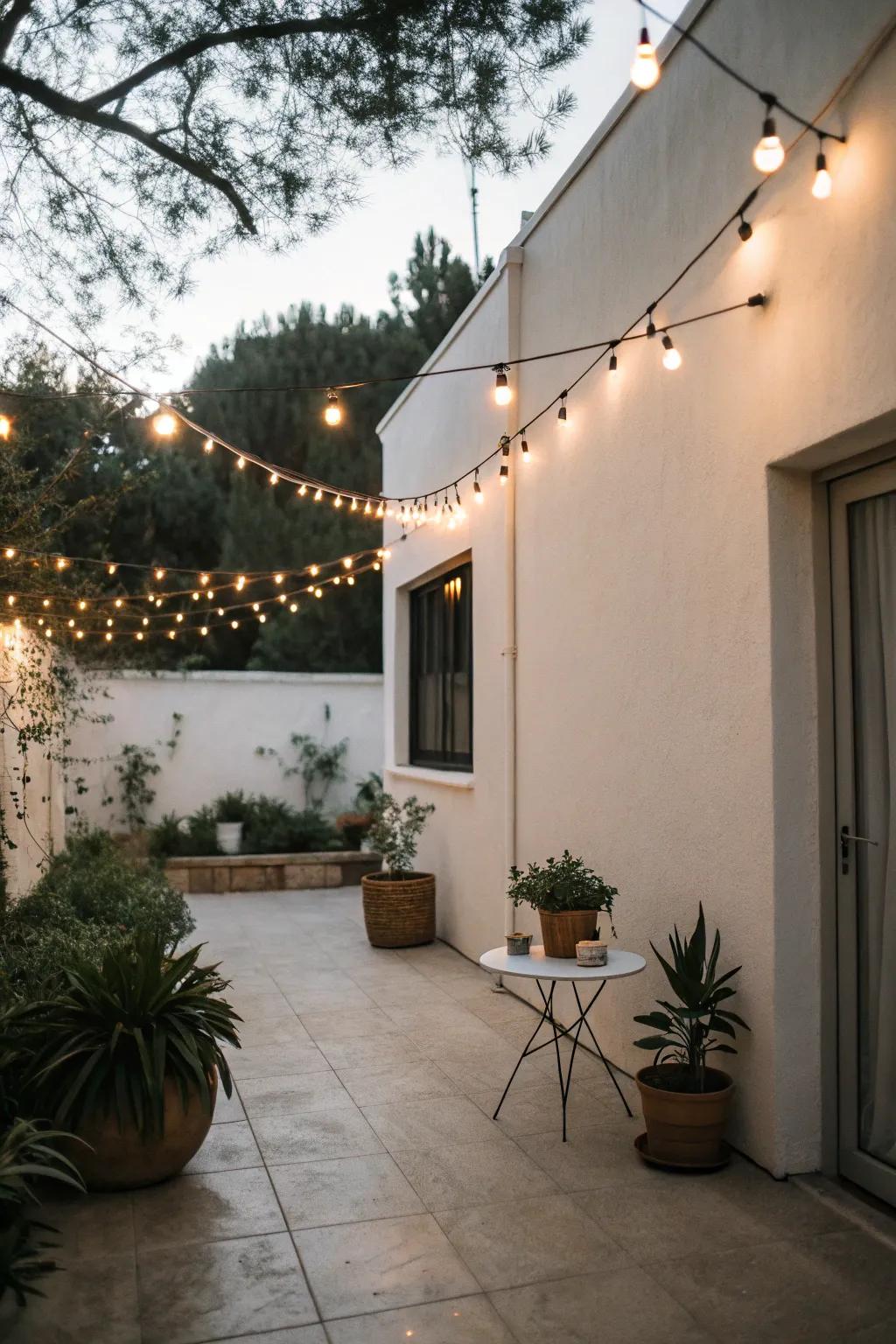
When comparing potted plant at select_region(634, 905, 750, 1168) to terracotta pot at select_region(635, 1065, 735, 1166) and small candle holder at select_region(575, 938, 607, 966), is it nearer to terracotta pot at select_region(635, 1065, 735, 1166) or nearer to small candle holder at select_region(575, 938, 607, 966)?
terracotta pot at select_region(635, 1065, 735, 1166)

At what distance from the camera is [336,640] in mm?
13398

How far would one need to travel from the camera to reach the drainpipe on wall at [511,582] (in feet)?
18.2

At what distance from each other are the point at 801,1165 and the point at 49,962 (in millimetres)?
2909

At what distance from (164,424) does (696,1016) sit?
9.78 ft

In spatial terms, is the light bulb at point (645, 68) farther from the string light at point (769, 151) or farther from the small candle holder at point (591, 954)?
the small candle holder at point (591, 954)

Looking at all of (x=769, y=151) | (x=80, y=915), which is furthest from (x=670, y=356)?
(x=80, y=915)

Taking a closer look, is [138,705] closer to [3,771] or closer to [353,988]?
[3,771]

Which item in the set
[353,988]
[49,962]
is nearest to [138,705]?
[353,988]

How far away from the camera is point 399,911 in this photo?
678 cm

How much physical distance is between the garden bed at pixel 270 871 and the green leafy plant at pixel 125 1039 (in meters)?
5.88

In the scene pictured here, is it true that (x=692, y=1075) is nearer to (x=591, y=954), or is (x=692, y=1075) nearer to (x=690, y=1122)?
(x=690, y=1122)

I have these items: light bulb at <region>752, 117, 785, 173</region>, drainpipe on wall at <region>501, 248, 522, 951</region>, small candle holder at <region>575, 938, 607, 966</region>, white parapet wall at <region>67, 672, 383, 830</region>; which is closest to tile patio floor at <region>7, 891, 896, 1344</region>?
small candle holder at <region>575, 938, 607, 966</region>

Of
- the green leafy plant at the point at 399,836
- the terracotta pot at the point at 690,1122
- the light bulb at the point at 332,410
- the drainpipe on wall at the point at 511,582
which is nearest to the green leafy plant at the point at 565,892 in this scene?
the terracotta pot at the point at 690,1122

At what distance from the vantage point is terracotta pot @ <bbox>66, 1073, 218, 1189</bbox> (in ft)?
10.3
